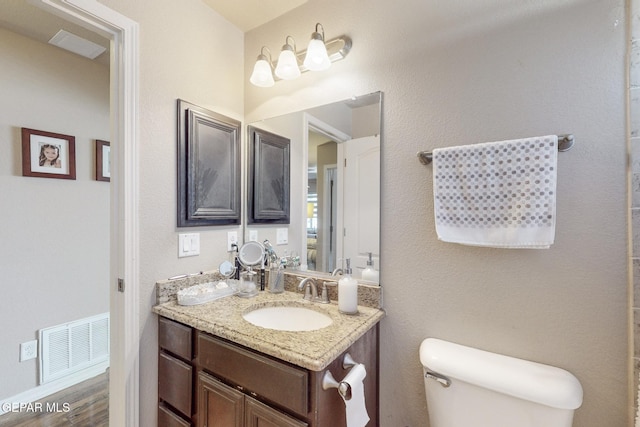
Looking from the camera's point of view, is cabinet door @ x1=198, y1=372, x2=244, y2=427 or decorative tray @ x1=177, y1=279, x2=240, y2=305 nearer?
cabinet door @ x1=198, y1=372, x2=244, y2=427

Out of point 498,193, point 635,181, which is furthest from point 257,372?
point 635,181

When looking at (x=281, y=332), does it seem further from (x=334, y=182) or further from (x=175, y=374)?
(x=334, y=182)

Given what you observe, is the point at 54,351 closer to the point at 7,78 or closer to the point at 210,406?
the point at 210,406

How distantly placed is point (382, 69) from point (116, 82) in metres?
1.21

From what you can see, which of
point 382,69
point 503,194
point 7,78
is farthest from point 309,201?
point 7,78

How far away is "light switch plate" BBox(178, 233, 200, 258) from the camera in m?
1.44

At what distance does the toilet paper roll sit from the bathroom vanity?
6cm

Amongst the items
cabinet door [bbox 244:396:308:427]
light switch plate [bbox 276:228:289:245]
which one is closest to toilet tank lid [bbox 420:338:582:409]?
cabinet door [bbox 244:396:308:427]

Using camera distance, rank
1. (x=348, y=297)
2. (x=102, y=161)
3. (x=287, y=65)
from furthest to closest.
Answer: (x=102, y=161), (x=287, y=65), (x=348, y=297)

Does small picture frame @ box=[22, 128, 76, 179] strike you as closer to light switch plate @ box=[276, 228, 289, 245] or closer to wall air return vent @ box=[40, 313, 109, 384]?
wall air return vent @ box=[40, 313, 109, 384]

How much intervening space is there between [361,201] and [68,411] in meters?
2.31

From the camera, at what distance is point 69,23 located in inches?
65.7

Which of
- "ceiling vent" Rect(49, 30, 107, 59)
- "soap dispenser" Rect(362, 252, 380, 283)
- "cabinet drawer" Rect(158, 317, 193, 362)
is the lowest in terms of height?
"cabinet drawer" Rect(158, 317, 193, 362)

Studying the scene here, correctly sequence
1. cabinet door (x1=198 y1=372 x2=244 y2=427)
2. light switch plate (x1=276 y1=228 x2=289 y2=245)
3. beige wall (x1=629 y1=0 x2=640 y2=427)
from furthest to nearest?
light switch plate (x1=276 y1=228 x2=289 y2=245)
cabinet door (x1=198 y1=372 x2=244 y2=427)
beige wall (x1=629 y1=0 x2=640 y2=427)
